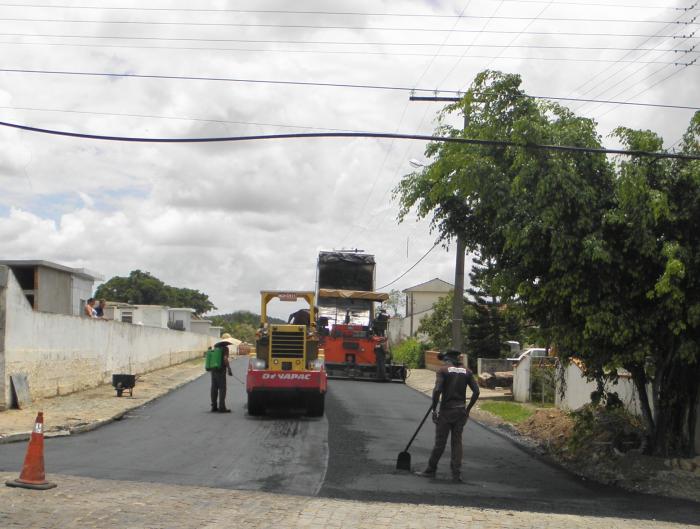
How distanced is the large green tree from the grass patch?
738cm

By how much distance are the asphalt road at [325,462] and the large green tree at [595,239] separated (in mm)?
2027

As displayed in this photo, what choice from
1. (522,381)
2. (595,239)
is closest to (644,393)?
(595,239)

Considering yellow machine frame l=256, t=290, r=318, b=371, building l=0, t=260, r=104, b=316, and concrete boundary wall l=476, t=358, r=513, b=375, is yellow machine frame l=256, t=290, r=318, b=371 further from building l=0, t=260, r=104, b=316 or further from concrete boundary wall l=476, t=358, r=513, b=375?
concrete boundary wall l=476, t=358, r=513, b=375

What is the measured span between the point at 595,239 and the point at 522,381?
1377 centimetres

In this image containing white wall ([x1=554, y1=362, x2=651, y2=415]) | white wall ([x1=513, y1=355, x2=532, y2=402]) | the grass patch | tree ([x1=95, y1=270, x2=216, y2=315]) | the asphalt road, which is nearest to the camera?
the asphalt road

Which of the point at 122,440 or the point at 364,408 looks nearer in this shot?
the point at 122,440

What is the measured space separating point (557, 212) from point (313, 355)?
8.99 meters

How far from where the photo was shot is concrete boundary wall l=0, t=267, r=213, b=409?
18.3 meters

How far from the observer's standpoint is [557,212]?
11914 millimetres

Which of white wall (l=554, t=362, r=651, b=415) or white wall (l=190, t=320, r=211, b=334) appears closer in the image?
white wall (l=554, t=362, r=651, b=415)

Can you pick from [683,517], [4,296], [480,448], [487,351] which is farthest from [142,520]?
[487,351]

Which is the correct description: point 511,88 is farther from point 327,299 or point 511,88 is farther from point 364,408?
point 327,299

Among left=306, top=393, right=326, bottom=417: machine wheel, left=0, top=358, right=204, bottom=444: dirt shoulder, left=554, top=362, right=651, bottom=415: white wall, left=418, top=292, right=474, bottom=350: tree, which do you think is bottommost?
left=0, top=358, right=204, bottom=444: dirt shoulder

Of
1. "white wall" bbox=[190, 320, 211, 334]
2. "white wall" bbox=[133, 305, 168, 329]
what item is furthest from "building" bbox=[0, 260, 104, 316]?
"white wall" bbox=[190, 320, 211, 334]
